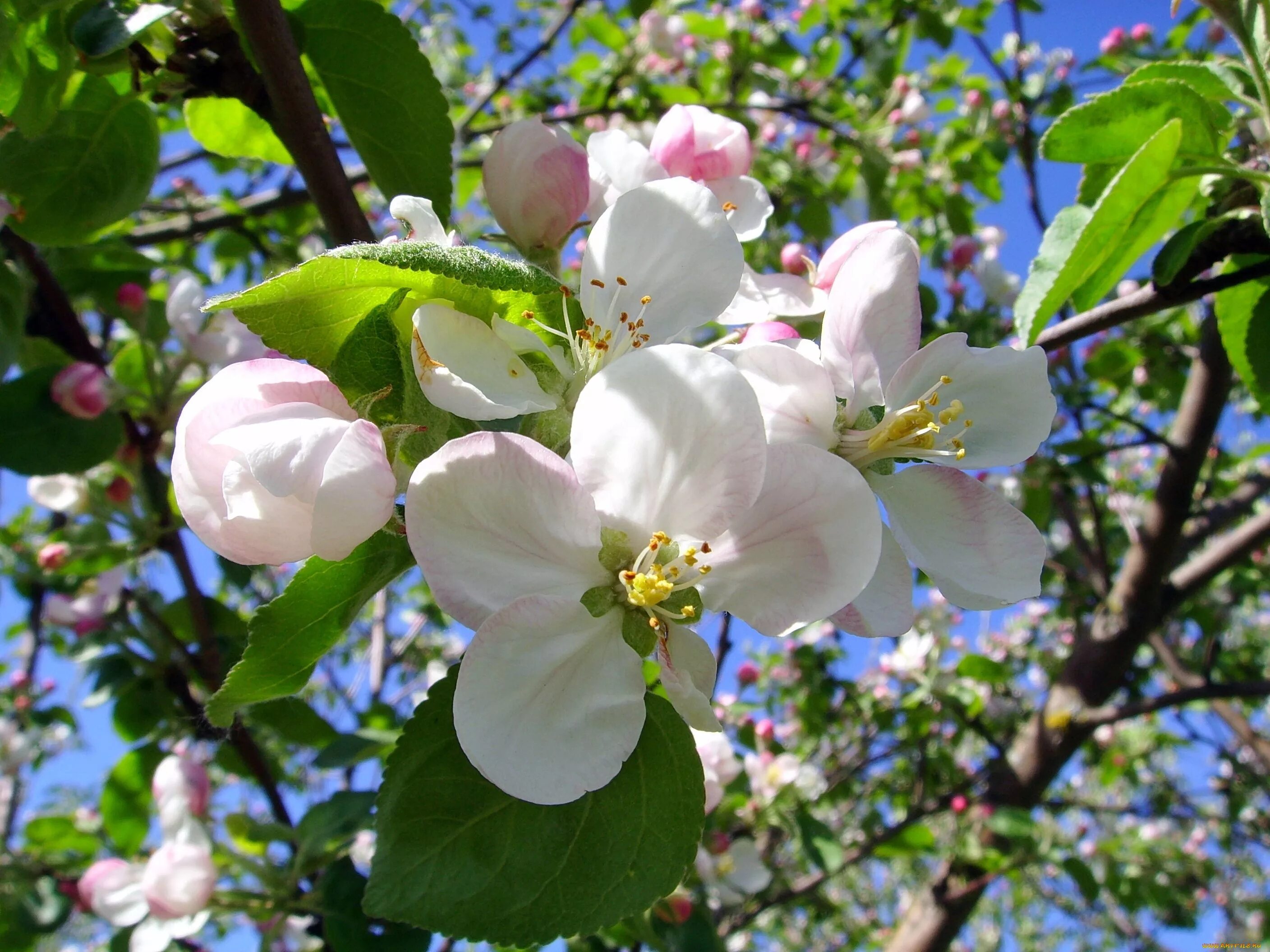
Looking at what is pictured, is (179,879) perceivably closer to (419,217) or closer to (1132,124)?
(419,217)

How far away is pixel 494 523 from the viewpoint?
0.58 m

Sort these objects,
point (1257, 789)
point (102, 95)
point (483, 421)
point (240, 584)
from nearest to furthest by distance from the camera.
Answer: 1. point (483, 421)
2. point (102, 95)
3. point (240, 584)
4. point (1257, 789)

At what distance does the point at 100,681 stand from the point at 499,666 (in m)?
1.60

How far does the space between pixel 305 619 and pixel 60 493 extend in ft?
5.20

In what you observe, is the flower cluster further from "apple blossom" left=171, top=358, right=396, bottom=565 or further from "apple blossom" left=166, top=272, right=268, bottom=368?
"apple blossom" left=166, top=272, right=268, bottom=368

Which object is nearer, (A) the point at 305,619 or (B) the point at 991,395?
(A) the point at 305,619

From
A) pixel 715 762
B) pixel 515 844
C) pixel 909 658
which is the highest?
pixel 515 844

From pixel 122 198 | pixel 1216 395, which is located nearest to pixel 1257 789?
pixel 1216 395

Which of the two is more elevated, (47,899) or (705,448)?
(705,448)

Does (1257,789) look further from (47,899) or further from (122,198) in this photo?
(122,198)

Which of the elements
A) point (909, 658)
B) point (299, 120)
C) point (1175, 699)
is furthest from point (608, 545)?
point (909, 658)

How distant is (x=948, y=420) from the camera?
0.76 meters

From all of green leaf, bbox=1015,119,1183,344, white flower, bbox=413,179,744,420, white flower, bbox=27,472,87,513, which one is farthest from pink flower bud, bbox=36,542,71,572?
green leaf, bbox=1015,119,1183,344

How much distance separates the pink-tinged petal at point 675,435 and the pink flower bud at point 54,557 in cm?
159
